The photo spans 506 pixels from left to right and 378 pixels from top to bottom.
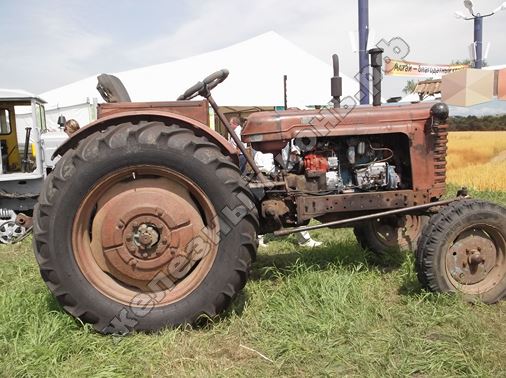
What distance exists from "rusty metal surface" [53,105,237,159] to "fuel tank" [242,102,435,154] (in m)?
0.52

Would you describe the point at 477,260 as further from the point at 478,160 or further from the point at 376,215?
the point at 478,160

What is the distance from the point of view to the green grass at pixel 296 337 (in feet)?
7.77

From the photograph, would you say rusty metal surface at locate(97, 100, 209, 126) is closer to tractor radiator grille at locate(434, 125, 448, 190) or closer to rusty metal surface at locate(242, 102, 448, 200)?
rusty metal surface at locate(242, 102, 448, 200)

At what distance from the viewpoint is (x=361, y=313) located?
288 centimetres

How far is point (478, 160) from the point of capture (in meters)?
8.05

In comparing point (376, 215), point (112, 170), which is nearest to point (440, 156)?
point (376, 215)

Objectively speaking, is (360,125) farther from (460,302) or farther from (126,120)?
(126,120)

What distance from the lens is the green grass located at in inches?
93.3

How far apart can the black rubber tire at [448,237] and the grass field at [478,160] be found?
4817mm

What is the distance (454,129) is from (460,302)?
21.6ft

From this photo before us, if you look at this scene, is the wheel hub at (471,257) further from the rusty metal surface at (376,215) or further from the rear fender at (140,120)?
the rear fender at (140,120)

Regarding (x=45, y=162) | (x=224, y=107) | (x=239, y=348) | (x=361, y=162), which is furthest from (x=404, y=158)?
(x=224, y=107)

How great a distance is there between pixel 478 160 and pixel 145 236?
7130 millimetres

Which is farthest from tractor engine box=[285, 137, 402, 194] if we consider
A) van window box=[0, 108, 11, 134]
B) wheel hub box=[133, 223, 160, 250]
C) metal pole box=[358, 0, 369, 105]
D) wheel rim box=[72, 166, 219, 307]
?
van window box=[0, 108, 11, 134]
